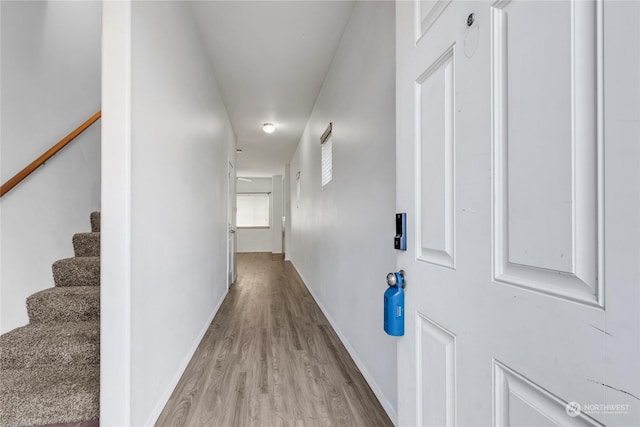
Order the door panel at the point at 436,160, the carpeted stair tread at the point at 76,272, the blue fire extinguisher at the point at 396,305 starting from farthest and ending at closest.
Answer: the carpeted stair tread at the point at 76,272 → the blue fire extinguisher at the point at 396,305 → the door panel at the point at 436,160

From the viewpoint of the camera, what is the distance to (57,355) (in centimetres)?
167

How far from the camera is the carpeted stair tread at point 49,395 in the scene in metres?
1.47

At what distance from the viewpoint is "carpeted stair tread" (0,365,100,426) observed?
4.82 ft

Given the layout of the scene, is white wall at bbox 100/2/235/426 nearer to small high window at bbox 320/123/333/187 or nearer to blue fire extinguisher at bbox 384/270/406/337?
blue fire extinguisher at bbox 384/270/406/337

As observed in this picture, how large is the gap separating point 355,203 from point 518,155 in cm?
175

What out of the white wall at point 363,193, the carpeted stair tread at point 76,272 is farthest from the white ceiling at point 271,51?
the carpeted stair tread at point 76,272

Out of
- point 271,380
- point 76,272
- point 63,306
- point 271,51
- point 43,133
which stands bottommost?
point 271,380

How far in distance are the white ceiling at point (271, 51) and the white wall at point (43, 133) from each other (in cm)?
99

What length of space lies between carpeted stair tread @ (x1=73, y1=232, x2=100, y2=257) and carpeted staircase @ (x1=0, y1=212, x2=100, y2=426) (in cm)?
22

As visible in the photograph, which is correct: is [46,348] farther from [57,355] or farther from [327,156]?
[327,156]

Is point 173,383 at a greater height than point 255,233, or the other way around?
point 255,233

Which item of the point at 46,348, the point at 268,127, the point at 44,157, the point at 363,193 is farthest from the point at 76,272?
the point at 268,127

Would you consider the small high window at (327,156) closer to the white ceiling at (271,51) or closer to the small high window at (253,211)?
the white ceiling at (271,51)

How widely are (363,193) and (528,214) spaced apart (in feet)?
5.18
